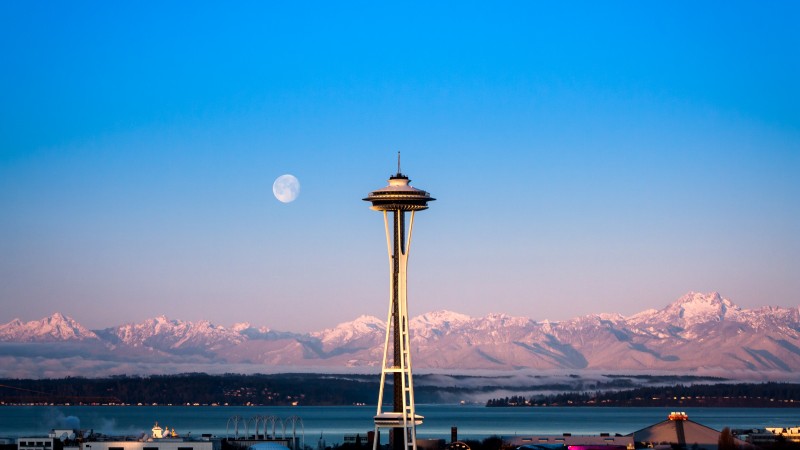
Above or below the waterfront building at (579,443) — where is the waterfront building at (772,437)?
above

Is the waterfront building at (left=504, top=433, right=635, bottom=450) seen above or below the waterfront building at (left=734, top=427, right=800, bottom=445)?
below

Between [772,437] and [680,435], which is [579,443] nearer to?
[680,435]

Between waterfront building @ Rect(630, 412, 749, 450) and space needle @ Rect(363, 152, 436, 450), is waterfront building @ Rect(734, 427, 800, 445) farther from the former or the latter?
space needle @ Rect(363, 152, 436, 450)

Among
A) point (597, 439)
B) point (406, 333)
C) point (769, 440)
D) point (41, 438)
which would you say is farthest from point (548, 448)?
point (41, 438)

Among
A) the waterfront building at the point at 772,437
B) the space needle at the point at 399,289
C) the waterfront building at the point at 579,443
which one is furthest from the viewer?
the waterfront building at the point at 772,437

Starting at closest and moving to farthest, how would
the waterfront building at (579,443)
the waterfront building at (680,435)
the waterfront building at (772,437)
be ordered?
the waterfront building at (579,443) < the waterfront building at (680,435) < the waterfront building at (772,437)

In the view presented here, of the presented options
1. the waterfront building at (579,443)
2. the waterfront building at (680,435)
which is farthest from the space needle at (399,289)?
the waterfront building at (680,435)

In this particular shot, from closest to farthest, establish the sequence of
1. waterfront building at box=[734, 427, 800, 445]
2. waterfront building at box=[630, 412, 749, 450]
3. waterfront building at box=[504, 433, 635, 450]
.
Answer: waterfront building at box=[504, 433, 635, 450]
waterfront building at box=[630, 412, 749, 450]
waterfront building at box=[734, 427, 800, 445]

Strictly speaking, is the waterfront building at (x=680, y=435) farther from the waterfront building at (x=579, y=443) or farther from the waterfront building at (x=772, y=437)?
the waterfront building at (x=579, y=443)

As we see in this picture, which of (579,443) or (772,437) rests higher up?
(772,437)

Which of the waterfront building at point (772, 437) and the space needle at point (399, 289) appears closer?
the space needle at point (399, 289)

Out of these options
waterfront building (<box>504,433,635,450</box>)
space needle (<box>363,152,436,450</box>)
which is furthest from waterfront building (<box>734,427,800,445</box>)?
space needle (<box>363,152,436,450</box>)

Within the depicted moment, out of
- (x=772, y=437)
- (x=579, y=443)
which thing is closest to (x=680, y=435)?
(x=579, y=443)

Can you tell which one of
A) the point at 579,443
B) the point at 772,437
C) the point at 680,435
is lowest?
the point at 579,443
